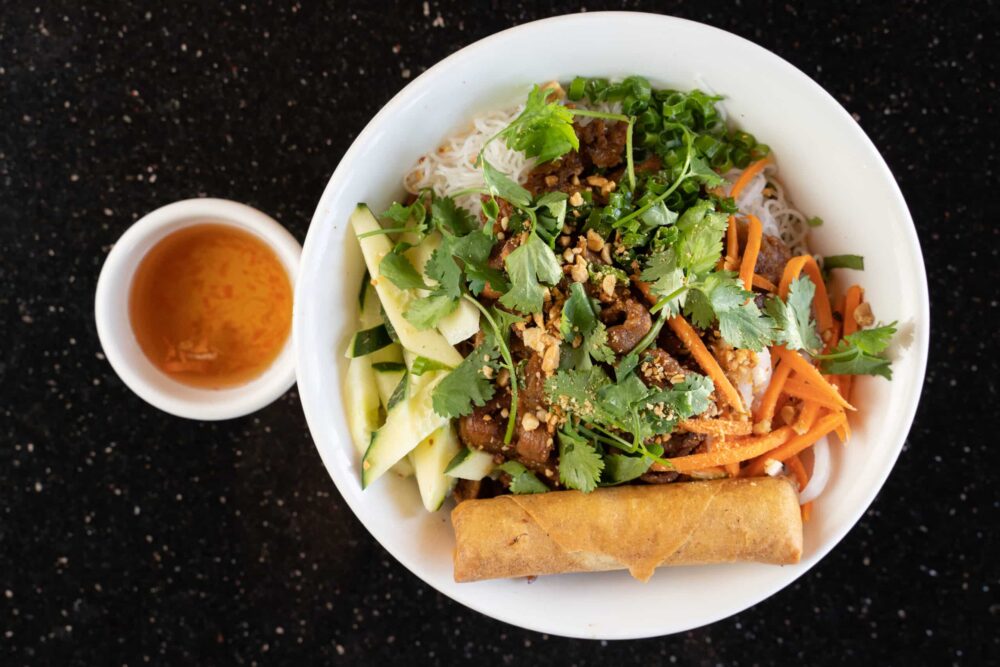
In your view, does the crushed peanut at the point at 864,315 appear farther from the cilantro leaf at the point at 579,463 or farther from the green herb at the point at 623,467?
the cilantro leaf at the point at 579,463

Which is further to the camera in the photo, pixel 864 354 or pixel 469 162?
pixel 469 162

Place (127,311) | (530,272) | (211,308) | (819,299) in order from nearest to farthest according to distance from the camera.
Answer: (530,272) → (819,299) → (127,311) → (211,308)

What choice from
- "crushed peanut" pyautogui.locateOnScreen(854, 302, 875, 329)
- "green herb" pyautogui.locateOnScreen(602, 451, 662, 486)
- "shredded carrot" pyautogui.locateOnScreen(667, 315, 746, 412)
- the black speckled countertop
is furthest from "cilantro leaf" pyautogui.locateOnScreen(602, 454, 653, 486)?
the black speckled countertop

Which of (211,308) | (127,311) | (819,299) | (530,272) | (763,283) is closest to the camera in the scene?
(530,272)

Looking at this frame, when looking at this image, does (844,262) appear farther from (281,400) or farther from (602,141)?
(281,400)

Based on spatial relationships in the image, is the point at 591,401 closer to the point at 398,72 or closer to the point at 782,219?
the point at 782,219

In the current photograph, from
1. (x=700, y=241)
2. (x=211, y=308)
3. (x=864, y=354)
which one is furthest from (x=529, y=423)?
(x=211, y=308)

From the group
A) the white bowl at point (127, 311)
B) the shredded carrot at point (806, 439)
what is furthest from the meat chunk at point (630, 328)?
the white bowl at point (127, 311)

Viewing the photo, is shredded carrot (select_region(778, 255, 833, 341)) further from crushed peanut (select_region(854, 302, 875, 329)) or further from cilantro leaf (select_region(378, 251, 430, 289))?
cilantro leaf (select_region(378, 251, 430, 289))
